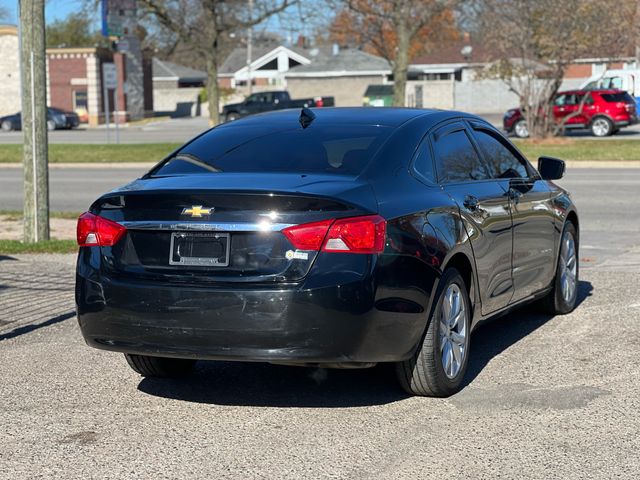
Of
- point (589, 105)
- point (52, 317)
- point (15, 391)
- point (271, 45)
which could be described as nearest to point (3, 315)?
point (52, 317)

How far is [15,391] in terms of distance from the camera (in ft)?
21.0

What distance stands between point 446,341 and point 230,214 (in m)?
1.50

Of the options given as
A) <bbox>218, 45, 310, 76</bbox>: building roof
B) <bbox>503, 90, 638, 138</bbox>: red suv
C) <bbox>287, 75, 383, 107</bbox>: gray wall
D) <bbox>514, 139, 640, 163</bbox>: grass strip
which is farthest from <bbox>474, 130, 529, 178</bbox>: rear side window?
<bbox>218, 45, 310, 76</bbox>: building roof

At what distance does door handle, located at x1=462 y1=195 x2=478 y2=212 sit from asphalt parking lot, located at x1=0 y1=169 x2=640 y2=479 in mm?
1010

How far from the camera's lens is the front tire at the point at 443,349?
5.98 m

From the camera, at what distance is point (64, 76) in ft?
229

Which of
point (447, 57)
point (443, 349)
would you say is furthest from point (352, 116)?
point (447, 57)

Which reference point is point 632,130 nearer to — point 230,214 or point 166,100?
point 230,214

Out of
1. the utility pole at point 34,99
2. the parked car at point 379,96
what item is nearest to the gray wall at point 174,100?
the parked car at point 379,96

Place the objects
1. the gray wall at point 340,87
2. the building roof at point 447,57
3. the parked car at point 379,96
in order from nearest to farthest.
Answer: the parked car at point 379,96 < the gray wall at point 340,87 < the building roof at point 447,57

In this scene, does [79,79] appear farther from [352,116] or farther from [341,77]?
[352,116]

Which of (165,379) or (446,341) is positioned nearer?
(446,341)

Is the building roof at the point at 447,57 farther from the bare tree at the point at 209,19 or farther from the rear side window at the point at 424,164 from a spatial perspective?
the rear side window at the point at 424,164

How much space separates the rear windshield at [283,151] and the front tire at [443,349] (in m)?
0.87
